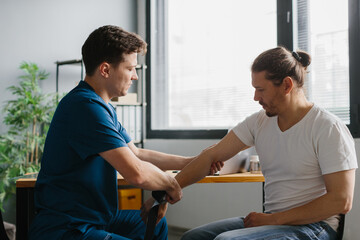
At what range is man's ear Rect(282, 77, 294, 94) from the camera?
156 cm

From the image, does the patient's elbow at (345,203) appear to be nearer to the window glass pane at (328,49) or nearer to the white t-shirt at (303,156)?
the white t-shirt at (303,156)

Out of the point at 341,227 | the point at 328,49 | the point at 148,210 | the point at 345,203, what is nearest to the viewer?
the point at 345,203

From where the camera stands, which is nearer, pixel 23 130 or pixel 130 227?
pixel 130 227

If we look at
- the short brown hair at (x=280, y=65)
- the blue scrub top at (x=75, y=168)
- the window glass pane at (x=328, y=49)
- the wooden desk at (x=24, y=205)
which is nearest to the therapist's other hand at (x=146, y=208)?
the wooden desk at (x=24, y=205)

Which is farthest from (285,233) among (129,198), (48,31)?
(48,31)

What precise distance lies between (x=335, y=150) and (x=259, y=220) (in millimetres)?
386

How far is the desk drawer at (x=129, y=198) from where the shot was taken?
3.57m

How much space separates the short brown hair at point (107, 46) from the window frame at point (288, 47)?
1842 mm

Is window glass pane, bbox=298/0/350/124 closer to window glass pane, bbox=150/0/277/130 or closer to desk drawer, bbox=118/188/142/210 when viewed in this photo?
window glass pane, bbox=150/0/277/130

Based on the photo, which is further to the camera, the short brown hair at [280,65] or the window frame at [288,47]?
the window frame at [288,47]

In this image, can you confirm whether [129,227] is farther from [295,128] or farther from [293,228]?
[295,128]

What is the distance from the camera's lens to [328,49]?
9.75 ft

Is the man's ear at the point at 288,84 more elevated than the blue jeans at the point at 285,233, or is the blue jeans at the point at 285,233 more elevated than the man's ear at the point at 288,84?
the man's ear at the point at 288,84

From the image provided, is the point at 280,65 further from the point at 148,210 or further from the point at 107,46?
the point at 148,210
